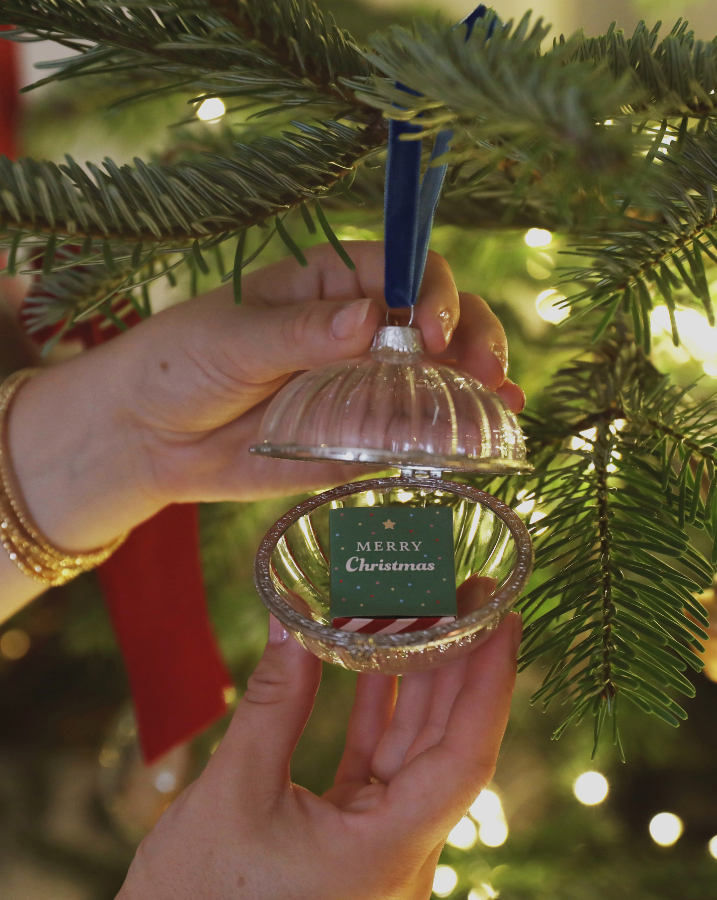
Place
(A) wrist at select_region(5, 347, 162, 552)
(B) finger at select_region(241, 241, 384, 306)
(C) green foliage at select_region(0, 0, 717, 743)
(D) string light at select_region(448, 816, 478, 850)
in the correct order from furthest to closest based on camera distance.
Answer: (D) string light at select_region(448, 816, 478, 850) → (A) wrist at select_region(5, 347, 162, 552) → (B) finger at select_region(241, 241, 384, 306) → (C) green foliage at select_region(0, 0, 717, 743)

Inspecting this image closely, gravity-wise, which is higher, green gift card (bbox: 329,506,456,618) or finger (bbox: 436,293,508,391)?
finger (bbox: 436,293,508,391)

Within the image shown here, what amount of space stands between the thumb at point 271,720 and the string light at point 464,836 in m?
→ 0.38

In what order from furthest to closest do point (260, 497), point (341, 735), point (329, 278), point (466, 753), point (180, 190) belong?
point (341, 735) < point (260, 497) < point (329, 278) < point (466, 753) < point (180, 190)

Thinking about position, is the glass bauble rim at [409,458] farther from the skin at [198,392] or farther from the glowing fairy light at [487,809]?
the glowing fairy light at [487,809]

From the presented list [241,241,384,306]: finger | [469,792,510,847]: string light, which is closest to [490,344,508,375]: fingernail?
[241,241,384,306]: finger

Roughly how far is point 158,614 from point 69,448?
21cm

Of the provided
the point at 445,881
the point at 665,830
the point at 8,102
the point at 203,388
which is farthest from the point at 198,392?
the point at 665,830

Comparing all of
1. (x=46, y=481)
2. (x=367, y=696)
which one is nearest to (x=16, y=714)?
(x=46, y=481)

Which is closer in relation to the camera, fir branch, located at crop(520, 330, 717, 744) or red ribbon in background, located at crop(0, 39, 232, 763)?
fir branch, located at crop(520, 330, 717, 744)

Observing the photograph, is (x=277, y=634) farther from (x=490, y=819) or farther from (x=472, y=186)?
(x=490, y=819)

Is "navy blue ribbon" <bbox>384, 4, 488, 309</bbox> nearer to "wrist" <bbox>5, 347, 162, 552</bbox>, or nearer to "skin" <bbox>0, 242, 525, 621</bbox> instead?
"skin" <bbox>0, 242, 525, 621</bbox>

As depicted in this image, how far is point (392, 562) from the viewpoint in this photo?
46 centimetres

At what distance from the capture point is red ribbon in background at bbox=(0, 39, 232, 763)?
2.23 feet

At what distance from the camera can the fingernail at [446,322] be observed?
1.29 ft
